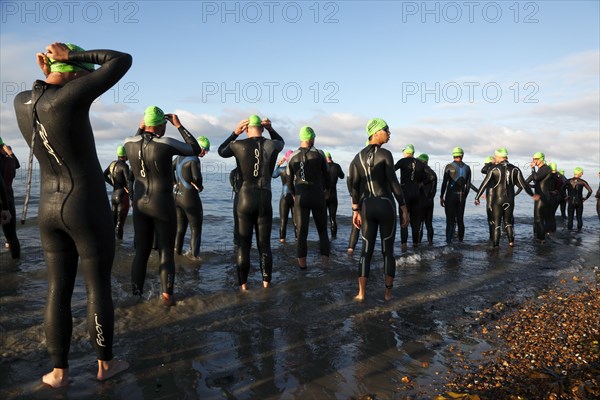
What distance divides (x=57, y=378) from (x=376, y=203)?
3951 millimetres

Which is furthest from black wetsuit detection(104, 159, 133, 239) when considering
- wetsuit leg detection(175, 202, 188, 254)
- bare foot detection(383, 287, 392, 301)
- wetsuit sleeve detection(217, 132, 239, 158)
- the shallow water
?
bare foot detection(383, 287, 392, 301)

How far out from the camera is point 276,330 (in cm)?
444

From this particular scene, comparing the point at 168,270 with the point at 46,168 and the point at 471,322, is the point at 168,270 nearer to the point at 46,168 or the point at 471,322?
the point at 46,168

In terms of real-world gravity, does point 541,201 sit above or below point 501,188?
below

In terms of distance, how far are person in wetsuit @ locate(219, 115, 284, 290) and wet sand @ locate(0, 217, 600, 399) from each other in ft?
2.82

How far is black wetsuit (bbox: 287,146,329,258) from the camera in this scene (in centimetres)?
726

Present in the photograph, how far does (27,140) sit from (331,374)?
2907mm

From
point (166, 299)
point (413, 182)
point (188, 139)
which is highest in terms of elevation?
point (188, 139)

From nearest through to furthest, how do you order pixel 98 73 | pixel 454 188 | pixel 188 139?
pixel 98 73 → pixel 188 139 → pixel 454 188

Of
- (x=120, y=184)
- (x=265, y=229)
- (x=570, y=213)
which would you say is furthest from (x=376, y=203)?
(x=570, y=213)

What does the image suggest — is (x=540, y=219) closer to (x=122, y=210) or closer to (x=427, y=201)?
(x=427, y=201)

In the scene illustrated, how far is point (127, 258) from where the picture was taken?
7816mm


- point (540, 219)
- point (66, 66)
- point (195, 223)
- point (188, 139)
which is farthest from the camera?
point (540, 219)

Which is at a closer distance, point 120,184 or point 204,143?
point 204,143
